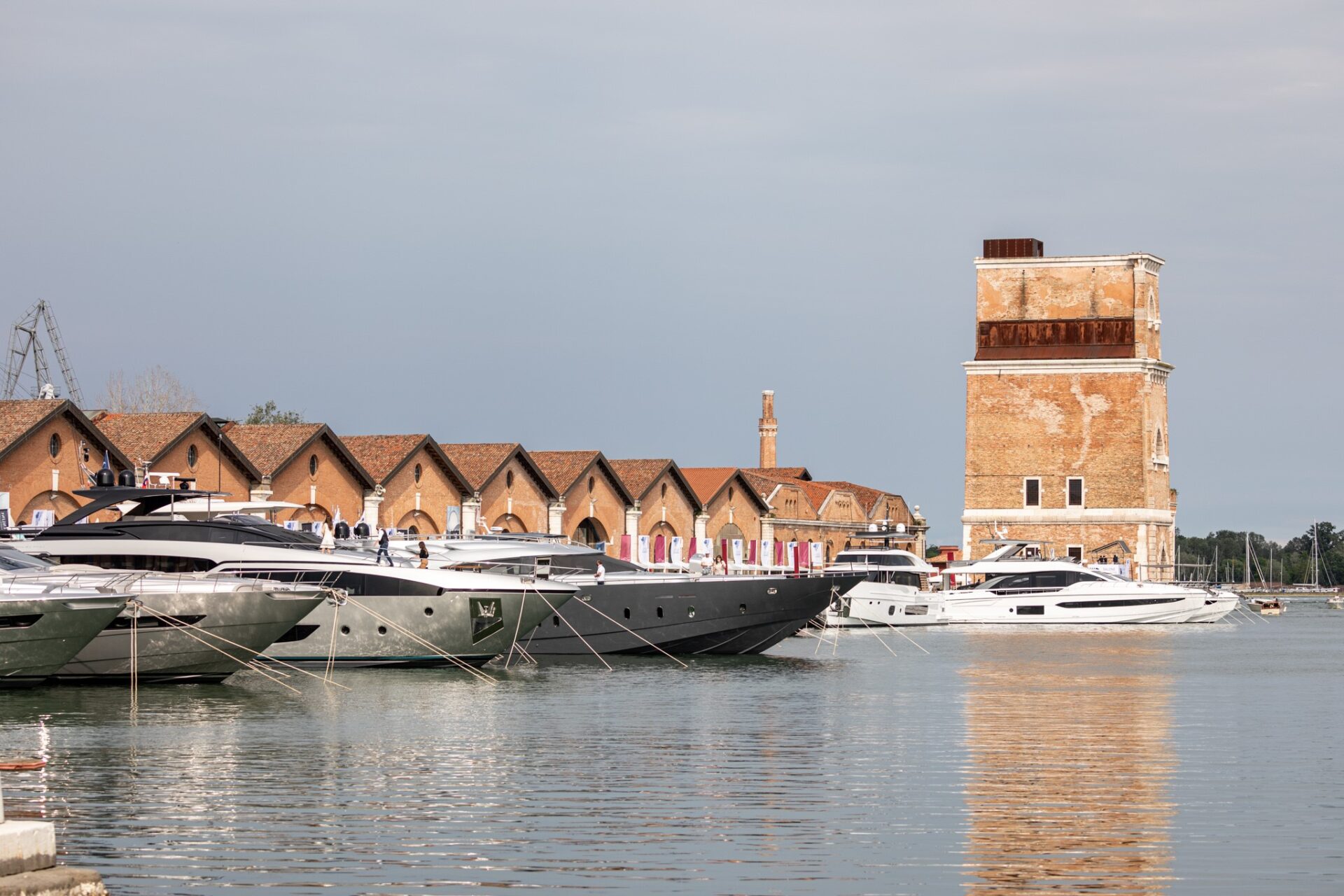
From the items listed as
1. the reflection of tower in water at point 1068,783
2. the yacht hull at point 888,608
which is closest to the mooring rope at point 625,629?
the reflection of tower in water at point 1068,783

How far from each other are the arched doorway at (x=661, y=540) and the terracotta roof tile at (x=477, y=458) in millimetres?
6293

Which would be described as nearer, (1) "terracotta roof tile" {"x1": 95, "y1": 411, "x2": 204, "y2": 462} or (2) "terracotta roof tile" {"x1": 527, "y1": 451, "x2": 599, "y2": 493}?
(1) "terracotta roof tile" {"x1": 95, "y1": 411, "x2": 204, "y2": 462}

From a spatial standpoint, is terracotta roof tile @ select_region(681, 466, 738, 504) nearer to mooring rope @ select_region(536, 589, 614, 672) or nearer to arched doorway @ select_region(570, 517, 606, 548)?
arched doorway @ select_region(570, 517, 606, 548)

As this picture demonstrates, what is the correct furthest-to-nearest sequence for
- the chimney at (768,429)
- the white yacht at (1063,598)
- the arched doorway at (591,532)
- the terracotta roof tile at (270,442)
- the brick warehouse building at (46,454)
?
the chimney at (768,429) → the arched doorway at (591,532) → the white yacht at (1063,598) → the terracotta roof tile at (270,442) → the brick warehouse building at (46,454)

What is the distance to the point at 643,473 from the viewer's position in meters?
82.1

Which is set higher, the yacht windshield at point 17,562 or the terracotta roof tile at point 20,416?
the terracotta roof tile at point 20,416

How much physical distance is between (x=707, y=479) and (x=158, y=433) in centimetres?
4274

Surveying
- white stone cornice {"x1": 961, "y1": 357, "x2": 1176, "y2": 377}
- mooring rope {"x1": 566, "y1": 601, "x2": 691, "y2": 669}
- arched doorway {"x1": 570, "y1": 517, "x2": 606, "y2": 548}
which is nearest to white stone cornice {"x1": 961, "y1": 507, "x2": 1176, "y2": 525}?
white stone cornice {"x1": 961, "y1": 357, "x2": 1176, "y2": 377}

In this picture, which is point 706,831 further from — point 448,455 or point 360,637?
point 448,455

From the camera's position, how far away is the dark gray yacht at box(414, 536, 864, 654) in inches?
1578

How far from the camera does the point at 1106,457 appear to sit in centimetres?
9631

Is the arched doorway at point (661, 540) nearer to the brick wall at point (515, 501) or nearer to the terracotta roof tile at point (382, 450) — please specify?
the brick wall at point (515, 501)

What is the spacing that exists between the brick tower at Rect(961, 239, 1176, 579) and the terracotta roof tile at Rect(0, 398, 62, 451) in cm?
5516

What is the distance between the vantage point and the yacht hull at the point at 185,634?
96.3 ft
